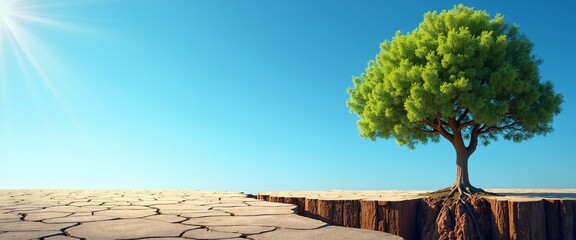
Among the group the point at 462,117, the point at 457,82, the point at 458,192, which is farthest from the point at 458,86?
the point at 458,192

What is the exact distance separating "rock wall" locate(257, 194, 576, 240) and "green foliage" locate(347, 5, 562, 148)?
2.77 meters

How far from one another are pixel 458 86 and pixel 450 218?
3009mm

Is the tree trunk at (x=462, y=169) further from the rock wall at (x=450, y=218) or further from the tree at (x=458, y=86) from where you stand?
Result: the rock wall at (x=450, y=218)

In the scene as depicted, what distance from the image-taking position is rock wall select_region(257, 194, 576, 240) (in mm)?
6910

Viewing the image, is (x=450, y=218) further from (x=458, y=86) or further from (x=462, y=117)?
(x=462, y=117)

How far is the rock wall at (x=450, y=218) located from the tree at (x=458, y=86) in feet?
6.14

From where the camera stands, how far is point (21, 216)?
434cm

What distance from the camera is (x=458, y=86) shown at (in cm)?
912

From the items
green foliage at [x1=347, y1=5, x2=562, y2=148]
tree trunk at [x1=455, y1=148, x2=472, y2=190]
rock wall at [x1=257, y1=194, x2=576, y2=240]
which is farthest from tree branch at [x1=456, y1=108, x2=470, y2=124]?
rock wall at [x1=257, y1=194, x2=576, y2=240]

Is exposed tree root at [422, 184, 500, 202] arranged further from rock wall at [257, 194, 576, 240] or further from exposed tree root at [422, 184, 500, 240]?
rock wall at [257, 194, 576, 240]

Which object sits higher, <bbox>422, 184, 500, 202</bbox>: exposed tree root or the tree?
the tree

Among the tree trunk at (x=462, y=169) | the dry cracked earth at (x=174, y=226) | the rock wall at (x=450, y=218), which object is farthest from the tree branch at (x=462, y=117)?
the dry cracked earth at (x=174, y=226)

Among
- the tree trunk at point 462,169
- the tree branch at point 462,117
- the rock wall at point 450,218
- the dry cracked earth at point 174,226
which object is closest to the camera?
the dry cracked earth at point 174,226

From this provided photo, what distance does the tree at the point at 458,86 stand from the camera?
31.1 feet
